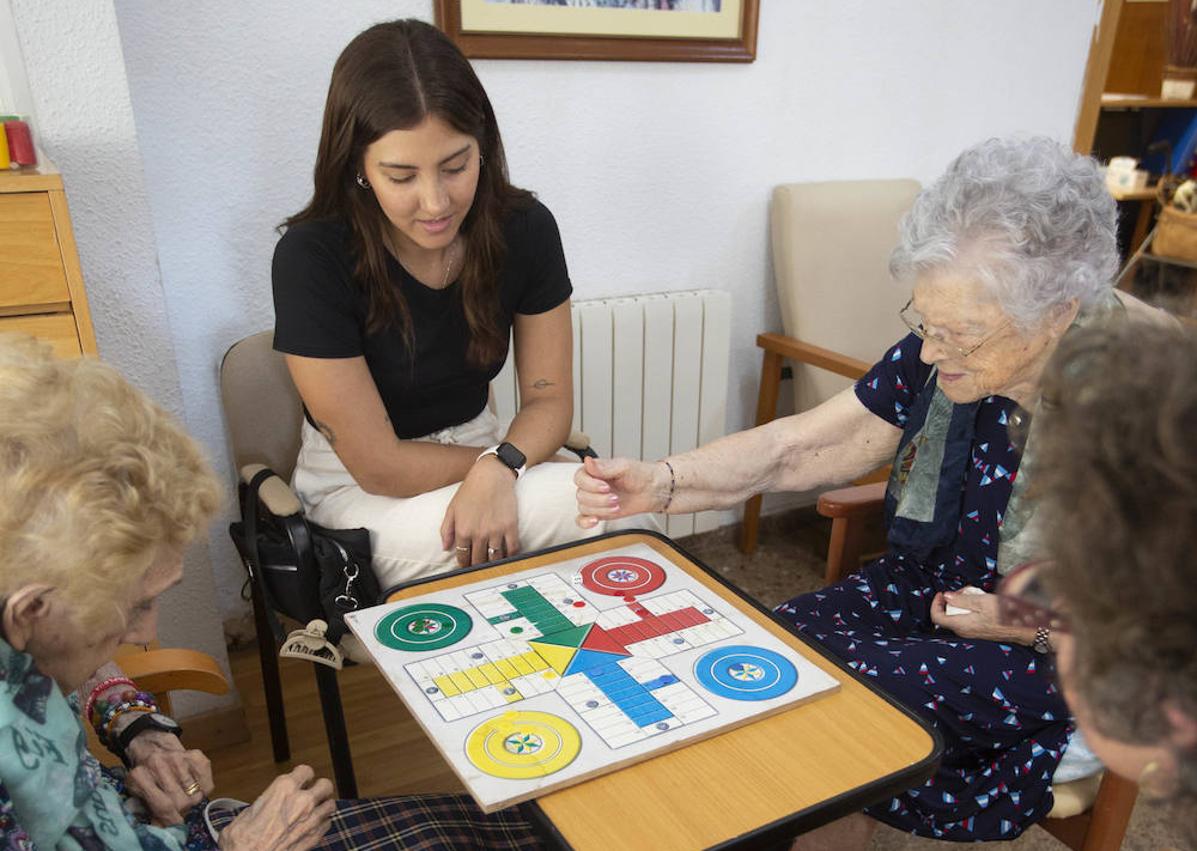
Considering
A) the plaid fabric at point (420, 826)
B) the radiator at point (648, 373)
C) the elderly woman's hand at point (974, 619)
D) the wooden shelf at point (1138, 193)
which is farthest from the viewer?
the wooden shelf at point (1138, 193)

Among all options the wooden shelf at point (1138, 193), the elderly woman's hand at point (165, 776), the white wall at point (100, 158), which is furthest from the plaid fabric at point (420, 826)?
the wooden shelf at point (1138, 193)

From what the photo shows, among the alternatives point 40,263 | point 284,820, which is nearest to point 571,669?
point 284,820

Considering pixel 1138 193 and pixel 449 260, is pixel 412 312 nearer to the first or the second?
pixel 449 260

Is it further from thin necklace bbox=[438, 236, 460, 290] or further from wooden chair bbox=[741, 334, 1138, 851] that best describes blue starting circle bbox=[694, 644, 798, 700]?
thin necklace bbox=[438, 236, 460, 290]

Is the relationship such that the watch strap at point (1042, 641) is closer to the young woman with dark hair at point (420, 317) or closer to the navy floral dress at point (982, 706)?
the navy floral dress at point (982, 706)

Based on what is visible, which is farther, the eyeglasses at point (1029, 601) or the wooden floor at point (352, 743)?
the wooden floor at point (352, 743)

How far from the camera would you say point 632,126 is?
2.40 meters

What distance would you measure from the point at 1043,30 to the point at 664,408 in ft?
5.99

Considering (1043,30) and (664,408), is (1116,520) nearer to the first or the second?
(664,408)

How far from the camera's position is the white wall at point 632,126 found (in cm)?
192

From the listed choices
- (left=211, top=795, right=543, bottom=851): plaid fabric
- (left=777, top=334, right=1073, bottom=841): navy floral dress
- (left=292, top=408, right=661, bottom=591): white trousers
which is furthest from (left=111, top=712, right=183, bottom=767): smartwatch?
(left=777, top=334, right=1073, bottom=841): navy floral dress

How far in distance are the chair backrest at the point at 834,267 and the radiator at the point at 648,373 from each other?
214mm

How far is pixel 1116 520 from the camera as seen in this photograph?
51cm

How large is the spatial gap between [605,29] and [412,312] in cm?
101
